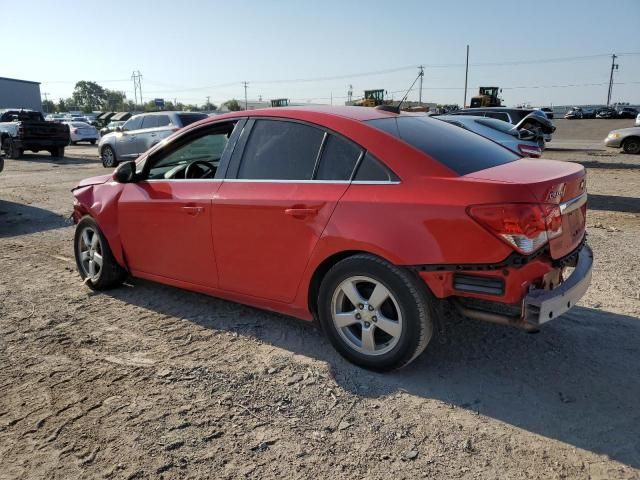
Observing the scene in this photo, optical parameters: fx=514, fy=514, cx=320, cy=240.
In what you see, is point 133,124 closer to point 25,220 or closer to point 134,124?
point 134,124

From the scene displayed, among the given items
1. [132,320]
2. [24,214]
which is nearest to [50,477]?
[132,320]

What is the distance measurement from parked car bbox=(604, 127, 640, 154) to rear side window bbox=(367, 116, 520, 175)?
60.5 ft

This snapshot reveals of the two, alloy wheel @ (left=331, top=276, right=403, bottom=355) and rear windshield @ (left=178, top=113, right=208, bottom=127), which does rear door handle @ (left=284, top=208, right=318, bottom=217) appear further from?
rear windshield @ (left=178, top=113, right=208, bottom=127)

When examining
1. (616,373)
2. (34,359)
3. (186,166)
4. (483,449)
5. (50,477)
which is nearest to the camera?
(50,477)

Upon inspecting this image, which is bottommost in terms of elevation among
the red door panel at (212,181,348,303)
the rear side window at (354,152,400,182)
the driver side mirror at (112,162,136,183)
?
the red door panel at (212,181,348,303)

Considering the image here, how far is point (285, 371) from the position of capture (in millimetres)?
3320

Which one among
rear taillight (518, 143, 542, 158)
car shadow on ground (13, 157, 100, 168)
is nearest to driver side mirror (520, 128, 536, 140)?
rear taillight (518, 143, 542, 158)

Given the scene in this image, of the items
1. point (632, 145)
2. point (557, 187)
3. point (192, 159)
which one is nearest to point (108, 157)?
point (192, 159)

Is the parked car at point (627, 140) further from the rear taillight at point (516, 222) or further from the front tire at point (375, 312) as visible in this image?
the front tire at point (375, 312)

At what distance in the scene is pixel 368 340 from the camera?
322 centimetres

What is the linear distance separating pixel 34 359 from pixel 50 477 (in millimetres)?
1386

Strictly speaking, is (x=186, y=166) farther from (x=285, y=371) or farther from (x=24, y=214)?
(x=24, y=214)

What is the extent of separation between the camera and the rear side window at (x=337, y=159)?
3.26 m

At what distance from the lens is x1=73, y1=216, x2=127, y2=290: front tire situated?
4703 millimetres
